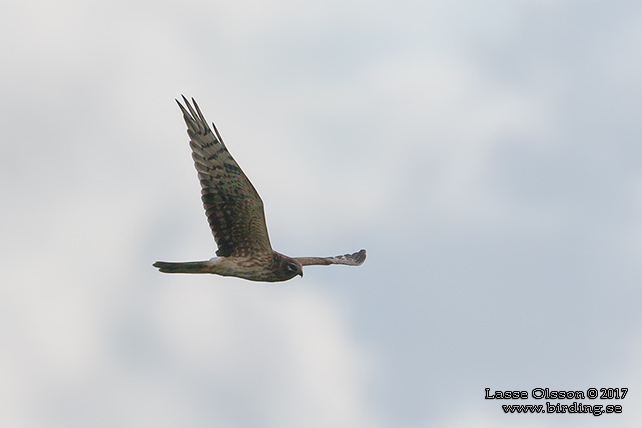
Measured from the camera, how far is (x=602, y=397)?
19391 millimetres

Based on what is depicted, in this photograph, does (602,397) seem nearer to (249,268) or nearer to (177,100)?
(249,268)

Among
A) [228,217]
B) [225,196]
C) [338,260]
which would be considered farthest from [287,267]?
[338,260]

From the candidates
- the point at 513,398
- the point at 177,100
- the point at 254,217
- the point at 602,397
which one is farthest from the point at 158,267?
the point at 602,397

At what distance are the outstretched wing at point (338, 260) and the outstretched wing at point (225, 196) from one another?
2.06 m

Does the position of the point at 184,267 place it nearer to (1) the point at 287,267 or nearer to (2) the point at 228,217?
(2) the point at 228,217

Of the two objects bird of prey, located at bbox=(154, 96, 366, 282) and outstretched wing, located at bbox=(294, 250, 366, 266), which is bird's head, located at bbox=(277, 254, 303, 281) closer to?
bird of prey, located at bbox=(154, 96, 366, 282)

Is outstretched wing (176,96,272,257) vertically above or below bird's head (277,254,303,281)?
above

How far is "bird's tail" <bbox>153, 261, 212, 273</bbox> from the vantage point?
16.7 meters

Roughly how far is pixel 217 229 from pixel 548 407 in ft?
25.2

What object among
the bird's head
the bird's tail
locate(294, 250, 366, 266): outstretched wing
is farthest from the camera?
locate(294, 250, 366, 266): outstretched wing

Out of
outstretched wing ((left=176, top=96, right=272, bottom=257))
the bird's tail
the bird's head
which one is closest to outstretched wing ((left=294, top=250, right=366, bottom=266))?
the bird's head

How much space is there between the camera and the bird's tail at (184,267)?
54.8ft

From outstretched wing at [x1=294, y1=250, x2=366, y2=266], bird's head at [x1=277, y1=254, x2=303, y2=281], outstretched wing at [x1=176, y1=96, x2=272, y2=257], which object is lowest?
outstretched wing at [x1=294, y1=250, x2=366, y2=266]

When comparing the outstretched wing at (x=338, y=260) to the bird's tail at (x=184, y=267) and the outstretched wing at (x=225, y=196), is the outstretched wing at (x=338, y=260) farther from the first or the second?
the bird's tail at (x=184, y=267)
